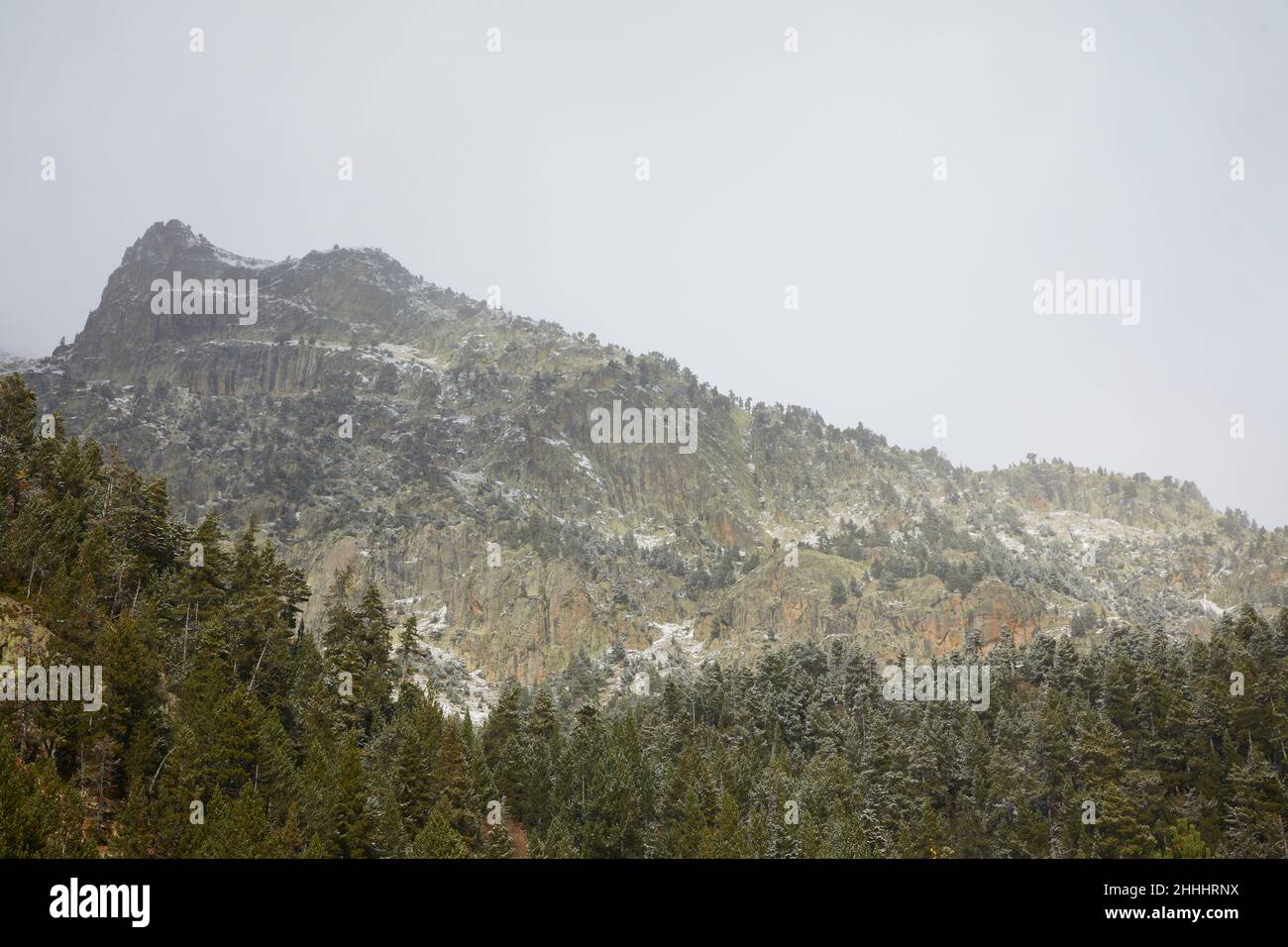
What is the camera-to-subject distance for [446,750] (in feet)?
237

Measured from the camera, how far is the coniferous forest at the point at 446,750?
55.8 metres

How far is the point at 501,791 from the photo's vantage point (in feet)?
271

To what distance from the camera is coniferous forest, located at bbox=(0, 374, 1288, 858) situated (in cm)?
5581
